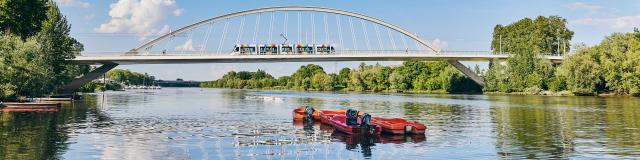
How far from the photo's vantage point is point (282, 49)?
87.9 meters

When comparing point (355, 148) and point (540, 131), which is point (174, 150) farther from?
point (540, 131)

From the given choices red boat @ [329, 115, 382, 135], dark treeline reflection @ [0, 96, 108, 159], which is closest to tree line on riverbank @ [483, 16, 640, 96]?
red boat @ [329, 115, 382, 135]

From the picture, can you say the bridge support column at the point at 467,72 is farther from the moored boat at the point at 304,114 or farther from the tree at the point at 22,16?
the moored boat at the point at 304,114

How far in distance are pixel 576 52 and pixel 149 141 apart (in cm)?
7763

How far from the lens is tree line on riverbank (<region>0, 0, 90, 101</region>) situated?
45.0 meters

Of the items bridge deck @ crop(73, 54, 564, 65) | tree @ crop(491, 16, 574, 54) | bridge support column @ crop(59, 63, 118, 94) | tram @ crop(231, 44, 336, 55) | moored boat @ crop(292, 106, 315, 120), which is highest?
tree @ crop(491, 16, 574, 54)

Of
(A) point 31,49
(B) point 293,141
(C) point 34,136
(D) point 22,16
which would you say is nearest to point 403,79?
(D) point 22,16

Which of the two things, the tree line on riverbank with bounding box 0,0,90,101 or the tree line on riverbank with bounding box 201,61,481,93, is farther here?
the tree line on riverbank with bounding box 201,61,481,93

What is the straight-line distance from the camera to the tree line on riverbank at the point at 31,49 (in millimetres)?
→ 45000

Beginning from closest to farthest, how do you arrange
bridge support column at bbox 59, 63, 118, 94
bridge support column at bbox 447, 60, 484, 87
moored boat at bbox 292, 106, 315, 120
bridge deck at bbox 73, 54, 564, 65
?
moored boat at bbox 292, 106, 315, 120 < bridge support column at bbox 59, 63, 118, 94 < bridge deck at bbox 73, 54, 564, 65 < bridge support column at bbox 447, 60, 484, 87

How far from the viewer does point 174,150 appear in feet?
69.7

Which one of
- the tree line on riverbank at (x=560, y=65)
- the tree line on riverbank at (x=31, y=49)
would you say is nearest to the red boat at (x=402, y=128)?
the tree line on riverbank at (x=31, y=49)

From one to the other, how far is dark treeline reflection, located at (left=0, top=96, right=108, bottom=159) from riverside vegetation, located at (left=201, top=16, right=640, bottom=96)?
70112mm

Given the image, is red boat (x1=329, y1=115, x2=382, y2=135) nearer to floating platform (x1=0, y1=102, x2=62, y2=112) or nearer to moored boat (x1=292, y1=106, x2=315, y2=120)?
moored boat (x1=292, y1=106, x2=315, y2=120)
